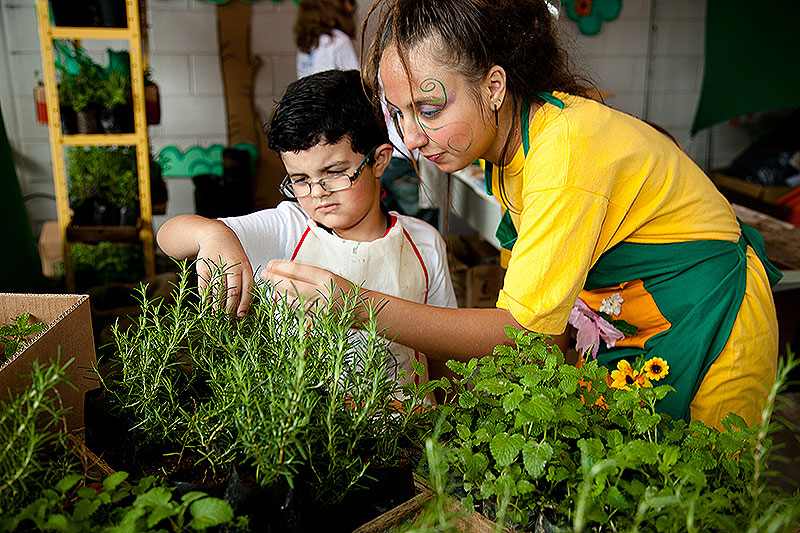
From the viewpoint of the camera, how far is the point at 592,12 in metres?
5.16

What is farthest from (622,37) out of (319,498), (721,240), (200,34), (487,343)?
(319,498)

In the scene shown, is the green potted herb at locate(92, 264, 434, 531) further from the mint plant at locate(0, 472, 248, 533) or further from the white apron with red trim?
the white apron with red trim

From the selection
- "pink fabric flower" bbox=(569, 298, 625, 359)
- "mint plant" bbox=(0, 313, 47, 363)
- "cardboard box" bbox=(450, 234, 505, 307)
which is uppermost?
"mint plant" bbox=(0, 313, 47, 363)

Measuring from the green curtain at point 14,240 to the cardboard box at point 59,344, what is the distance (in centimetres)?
242

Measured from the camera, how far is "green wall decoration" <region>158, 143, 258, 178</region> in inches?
189

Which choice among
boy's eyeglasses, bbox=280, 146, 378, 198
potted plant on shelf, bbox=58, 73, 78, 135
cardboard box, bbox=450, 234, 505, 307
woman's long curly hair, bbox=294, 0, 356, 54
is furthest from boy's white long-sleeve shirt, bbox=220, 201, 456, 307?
woman's long curly hair, bbox=294, 0, 356, 54

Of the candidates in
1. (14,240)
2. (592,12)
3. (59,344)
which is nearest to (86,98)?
(14,240)

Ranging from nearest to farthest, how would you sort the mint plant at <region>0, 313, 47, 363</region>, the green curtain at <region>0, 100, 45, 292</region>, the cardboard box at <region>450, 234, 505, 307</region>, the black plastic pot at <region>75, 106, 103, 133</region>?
the mint plant at <region>0, 313, 47, 363</region> < the green curtain at <region>0, 100, 45, 292</region> < the black plastic pot at <region>75, 106, 103, 133</region> < the cardboard box at <region>450, 234, 505, 307</region>

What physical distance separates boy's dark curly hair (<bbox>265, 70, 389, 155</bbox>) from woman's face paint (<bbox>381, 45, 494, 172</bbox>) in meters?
0.21

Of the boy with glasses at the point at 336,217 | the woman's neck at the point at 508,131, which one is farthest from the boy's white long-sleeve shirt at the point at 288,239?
the woman's neck at the point at 508,131

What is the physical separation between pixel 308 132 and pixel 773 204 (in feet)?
13.8

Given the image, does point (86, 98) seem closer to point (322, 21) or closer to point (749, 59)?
point (322, 21)

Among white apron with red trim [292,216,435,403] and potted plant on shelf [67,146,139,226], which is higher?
white apron with red trim [292,216,435,403]

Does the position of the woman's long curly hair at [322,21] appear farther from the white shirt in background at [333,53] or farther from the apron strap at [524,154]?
the apron strap at [524,154]
